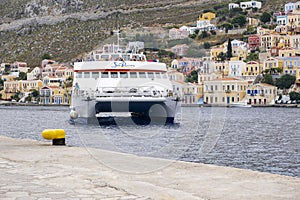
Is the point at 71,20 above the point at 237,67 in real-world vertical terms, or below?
above

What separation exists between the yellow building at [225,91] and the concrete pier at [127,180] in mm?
87563

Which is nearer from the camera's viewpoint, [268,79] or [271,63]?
[268,79]

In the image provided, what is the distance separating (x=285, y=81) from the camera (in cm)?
9588

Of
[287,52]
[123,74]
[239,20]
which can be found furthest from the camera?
[239,20]

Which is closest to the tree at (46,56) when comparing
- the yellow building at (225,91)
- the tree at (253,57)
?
the tree at (253,57)

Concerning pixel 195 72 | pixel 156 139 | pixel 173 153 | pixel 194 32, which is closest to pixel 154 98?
pixel 156 139

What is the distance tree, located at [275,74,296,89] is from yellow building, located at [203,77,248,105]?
5596 millimetres

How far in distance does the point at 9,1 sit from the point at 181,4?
192ft

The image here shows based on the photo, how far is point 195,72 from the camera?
104562 mm

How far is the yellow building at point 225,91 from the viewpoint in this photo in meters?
97.5

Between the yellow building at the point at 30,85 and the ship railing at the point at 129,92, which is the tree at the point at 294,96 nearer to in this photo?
the yellow building at the point at 30,85

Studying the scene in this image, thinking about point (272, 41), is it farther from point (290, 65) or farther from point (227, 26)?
point (227, 26)

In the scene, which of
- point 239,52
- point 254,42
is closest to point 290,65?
point 239,52

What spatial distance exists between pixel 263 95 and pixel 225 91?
21.0ft
